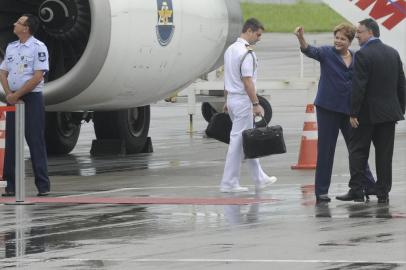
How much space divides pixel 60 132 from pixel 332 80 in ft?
23.6

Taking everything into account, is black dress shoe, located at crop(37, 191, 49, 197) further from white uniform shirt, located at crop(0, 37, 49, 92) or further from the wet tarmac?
white uniform shirt, located at crop(0, 37, 49, 92)

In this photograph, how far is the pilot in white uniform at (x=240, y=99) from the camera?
14.0m

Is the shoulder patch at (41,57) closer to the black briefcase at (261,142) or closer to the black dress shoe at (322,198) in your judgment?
the black briefcase at (261,142)

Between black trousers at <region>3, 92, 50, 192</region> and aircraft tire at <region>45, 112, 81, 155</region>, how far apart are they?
5.20m

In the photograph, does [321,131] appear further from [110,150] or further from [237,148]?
[110,150]

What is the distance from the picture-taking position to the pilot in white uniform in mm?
13969

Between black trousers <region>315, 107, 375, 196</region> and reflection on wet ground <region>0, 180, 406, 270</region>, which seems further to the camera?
black trousers <region>315, 107, 375, 196</region>

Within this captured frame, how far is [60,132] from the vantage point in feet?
63.7

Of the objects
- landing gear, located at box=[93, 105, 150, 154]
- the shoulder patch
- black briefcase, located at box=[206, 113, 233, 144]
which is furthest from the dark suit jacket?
landing gear, located at box=[93, 105, 150, 154]

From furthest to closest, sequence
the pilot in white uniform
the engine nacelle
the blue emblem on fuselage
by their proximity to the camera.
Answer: the blue emblem on fuselage < the engine nacelle < the pilot in white uniform

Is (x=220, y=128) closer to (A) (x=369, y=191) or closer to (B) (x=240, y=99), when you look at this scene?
(B) (x=240, y=99)

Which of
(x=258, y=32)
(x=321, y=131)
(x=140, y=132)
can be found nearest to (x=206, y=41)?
(x=140, y=132)

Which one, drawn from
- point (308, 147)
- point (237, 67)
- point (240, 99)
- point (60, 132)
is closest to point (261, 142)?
point (240, 99)

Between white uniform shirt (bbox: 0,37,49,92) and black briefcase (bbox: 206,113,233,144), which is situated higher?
white uniform shirt (bbox: 0,37,49,92)
